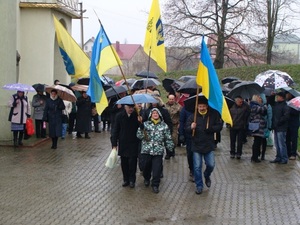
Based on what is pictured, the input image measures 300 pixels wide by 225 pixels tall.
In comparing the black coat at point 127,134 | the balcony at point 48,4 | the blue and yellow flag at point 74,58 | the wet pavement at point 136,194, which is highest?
the balcony at point 48,4

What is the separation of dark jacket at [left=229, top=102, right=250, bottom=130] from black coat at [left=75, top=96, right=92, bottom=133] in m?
5.50

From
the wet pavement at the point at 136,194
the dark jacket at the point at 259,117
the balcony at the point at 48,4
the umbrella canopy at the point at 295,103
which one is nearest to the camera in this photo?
the wet pavement at the point at 136,194

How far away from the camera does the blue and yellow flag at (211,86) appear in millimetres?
9395

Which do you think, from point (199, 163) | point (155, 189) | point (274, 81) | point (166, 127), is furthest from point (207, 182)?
point (274, 81)

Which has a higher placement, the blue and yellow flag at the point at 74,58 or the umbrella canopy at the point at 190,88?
the blue and yellow flag at the point at 74,58

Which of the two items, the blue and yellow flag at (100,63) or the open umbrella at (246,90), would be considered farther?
the open umbrella at (246,90)

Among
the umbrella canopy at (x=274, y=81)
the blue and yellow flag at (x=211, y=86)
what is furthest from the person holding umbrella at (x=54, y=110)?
the blue and yellow flag at (x=211, y=86)

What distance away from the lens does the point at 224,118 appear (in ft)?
31.1

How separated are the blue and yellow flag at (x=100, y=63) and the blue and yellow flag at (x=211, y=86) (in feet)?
5.02

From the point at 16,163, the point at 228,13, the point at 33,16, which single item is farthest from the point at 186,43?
the point at 16,163

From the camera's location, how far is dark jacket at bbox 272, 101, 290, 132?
1255cm

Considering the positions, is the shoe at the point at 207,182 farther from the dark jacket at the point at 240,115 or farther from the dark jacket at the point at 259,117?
the dark jacket at the point at 240,115

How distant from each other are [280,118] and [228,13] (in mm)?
29272

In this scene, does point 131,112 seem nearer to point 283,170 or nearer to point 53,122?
point 283,170
